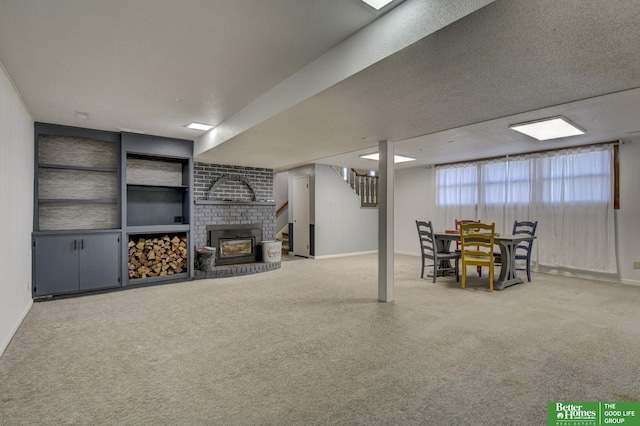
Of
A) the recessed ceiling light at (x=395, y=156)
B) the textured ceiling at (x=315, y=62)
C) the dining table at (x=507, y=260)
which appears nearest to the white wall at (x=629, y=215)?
the dining table at (x=507, y=260)

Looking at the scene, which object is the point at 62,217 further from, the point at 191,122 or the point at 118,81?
the point at 118,81

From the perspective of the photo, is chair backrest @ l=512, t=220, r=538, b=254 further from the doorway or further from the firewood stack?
→ the firewood stack

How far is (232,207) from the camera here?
6473mm

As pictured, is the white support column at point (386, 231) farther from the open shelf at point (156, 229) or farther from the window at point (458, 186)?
the window at point (458, 186)

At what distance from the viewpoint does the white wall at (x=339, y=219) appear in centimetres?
780

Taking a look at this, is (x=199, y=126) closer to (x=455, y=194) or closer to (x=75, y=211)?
(x=75, y=211)

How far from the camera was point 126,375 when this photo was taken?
225cm

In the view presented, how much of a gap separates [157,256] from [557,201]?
23.0ft

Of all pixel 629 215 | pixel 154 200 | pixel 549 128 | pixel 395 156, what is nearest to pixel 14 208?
pixel 154 200

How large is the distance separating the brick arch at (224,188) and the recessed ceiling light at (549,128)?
480cm

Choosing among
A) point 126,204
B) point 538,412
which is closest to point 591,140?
point 538,412

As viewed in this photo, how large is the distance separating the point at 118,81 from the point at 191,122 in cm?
136

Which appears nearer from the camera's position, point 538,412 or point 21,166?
point 538,412

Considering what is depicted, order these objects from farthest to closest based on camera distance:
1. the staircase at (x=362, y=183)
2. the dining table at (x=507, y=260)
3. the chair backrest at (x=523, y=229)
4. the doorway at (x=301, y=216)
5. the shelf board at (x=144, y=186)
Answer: the staircase at (x=362, y=183) → the doorway at (x=301, y=216) → the chair backrest at (x=523, y=229) → the shelf board at (x=144, y=186) → the dining table at (x=507, y=260)
